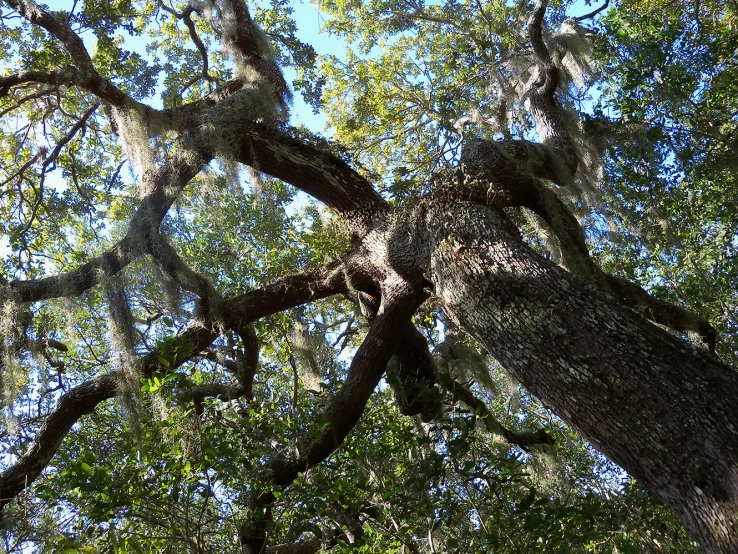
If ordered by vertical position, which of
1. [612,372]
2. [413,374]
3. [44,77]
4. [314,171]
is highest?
[44,77]

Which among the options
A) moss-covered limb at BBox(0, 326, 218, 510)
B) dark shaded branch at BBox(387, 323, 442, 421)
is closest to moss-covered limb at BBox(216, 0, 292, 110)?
dark shaded branch at BBox(387, 323, 442, 421)

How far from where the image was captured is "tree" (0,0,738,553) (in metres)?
2.53

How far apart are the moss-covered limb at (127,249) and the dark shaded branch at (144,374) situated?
646 millimetres

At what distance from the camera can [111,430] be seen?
5.46 m

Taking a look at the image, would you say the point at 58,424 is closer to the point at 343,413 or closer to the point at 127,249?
the point at 127,249

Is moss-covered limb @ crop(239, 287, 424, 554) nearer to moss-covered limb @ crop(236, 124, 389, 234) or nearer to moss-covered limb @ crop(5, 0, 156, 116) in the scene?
moss-covered limb @ crop(236, 124, 389, 234)

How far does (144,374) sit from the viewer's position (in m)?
3.69

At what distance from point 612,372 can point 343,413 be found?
72.9 inches

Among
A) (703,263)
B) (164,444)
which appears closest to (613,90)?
(703,263)

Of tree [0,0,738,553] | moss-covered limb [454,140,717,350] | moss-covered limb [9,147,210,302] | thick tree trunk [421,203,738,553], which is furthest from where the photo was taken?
moss-covered limb [454,140,717,350]

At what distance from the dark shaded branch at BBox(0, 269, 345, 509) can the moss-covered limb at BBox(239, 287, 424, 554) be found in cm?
54

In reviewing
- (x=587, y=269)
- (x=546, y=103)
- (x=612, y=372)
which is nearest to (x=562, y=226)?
(x=587, y=269)

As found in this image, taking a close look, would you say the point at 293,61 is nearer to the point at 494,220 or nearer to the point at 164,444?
the point at 494,220

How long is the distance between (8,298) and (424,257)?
269 cm
